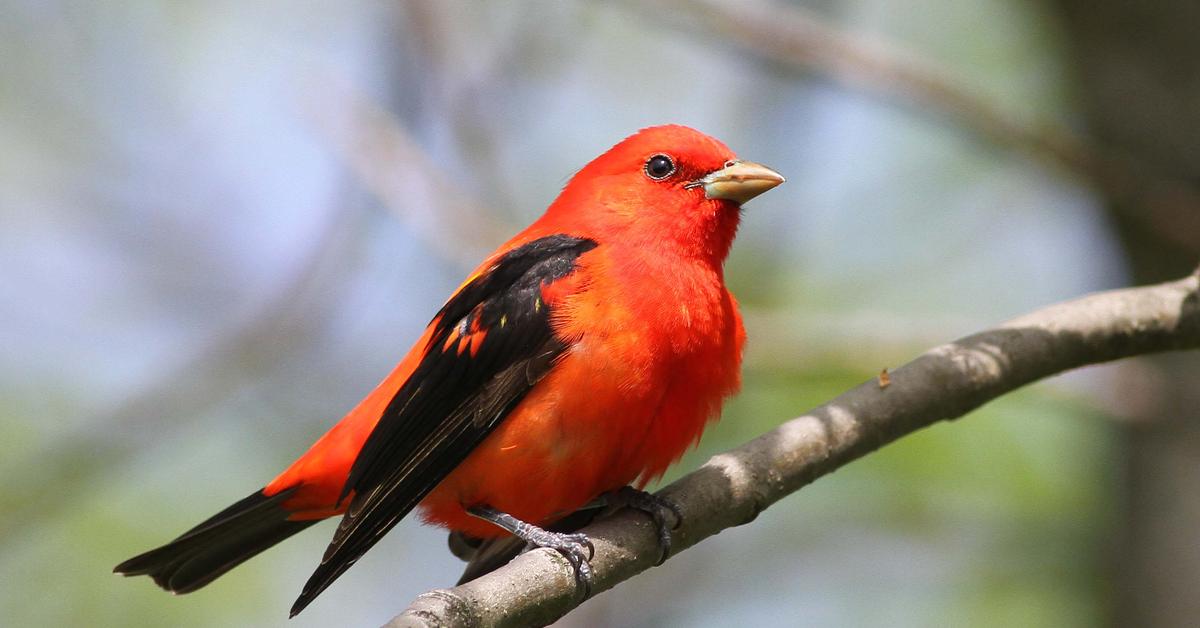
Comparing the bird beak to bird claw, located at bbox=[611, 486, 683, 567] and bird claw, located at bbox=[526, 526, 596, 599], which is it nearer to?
bird claw, located at bbox=[611, 486, 683, 567]

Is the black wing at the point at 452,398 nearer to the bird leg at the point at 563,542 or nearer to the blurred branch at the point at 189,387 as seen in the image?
the bird leg at the point at 563,542

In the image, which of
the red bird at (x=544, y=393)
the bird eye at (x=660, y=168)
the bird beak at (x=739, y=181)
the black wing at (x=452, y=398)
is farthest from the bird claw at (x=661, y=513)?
the bird eye at (x=660, y=168)

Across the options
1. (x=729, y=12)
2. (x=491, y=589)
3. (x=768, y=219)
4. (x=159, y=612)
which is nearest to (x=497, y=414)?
(x=491, y=589)

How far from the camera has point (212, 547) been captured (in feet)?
17.0

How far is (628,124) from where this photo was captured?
36.2 ft

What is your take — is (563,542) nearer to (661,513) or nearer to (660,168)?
(661,513)

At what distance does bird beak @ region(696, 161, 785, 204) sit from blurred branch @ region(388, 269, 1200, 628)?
1.11 m

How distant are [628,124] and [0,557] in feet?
20.3

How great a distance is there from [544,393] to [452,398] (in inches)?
15.6

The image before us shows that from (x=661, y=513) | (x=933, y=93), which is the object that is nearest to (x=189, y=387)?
(x=661, y=513)

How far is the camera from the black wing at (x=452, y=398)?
4449 millimetres

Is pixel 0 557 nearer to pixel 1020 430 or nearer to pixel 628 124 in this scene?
pixel 628 124

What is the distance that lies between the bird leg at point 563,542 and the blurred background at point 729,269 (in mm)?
2545

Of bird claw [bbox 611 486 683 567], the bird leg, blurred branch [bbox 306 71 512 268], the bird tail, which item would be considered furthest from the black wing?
blurred branch [bbox 306 71 512 268]
